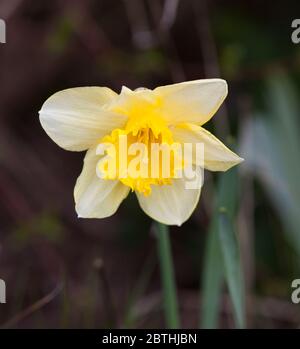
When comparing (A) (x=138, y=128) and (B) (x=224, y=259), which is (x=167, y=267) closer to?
(B) (x=224, y=259)

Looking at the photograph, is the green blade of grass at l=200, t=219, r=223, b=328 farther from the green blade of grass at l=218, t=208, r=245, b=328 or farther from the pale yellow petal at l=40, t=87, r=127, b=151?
the pale yellow petal at l=40, t=87, r=127, b=151

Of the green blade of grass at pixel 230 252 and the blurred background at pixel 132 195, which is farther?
the blurred background at pixel 132 195

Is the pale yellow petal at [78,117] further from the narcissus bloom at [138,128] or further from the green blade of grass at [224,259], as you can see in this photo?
the green blade of grass at [224,259]

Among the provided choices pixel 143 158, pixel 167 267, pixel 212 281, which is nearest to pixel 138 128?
pixel 143 158

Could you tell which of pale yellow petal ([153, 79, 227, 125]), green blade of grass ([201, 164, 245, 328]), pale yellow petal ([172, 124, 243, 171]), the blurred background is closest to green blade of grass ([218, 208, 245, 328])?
green blade of grass ([201, 164, 245, 328])

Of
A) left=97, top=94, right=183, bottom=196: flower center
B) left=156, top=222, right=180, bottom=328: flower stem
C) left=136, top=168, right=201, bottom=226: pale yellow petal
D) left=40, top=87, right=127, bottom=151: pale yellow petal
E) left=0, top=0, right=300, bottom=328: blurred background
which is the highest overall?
left=0, top=0, right=300, bottom=328: blurred background

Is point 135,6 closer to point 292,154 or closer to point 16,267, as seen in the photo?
point 292,154

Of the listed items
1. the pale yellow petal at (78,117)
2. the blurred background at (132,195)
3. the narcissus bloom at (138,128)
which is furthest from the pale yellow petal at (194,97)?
the blurred background at (132,195)
